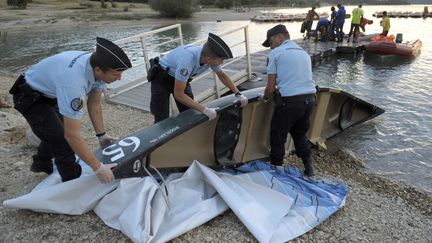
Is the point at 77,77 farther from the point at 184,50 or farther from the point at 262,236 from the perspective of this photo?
the point at 262,236

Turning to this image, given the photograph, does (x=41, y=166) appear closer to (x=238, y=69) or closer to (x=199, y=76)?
(x=199, y=76)

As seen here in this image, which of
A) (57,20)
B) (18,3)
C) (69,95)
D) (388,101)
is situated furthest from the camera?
(18,3)

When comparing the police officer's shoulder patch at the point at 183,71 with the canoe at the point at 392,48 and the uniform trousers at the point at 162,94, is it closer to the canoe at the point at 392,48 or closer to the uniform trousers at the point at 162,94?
the uniform trousers at the point at 162,94

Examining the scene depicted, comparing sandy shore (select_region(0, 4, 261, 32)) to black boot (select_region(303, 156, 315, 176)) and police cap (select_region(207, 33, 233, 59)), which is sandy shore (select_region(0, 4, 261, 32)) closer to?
police cap (select_region(207, 33, 233, 59))

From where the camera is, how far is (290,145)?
19.1 ft

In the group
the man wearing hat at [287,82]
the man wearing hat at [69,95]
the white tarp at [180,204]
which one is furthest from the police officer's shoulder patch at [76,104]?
the man wearing hat at [287,82]

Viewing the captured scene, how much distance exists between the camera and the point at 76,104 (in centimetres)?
271

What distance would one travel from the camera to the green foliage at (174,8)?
5288 centimetres

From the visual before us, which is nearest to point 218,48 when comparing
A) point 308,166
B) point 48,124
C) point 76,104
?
point 76,104

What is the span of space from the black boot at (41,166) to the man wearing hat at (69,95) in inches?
23.5

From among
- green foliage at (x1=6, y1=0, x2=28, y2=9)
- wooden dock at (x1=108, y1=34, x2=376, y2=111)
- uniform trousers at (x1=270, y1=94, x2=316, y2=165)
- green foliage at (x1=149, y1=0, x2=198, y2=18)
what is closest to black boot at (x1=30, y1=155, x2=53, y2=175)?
uniform trousers at (x1=270, y1=94, x2=316, y2=165)

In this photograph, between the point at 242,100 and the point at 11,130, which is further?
the point at 11,130

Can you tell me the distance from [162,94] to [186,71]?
0.98 m

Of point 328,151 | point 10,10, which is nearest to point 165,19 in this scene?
point 10,10
